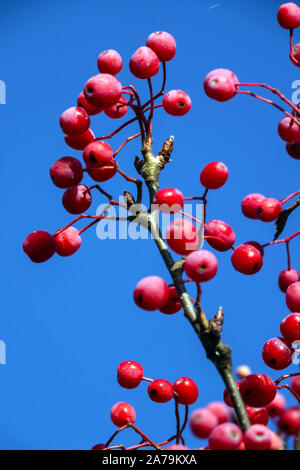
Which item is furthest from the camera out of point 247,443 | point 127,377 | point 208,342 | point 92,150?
point 127,377

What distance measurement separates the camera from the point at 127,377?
2152 millimetres

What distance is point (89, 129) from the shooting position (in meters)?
2.24

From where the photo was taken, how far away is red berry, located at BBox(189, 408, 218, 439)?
1.61 metres

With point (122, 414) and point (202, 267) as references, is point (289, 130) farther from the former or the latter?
point (122, 414)

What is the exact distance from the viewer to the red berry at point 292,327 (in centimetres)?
188

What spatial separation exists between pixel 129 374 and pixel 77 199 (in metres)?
0.68

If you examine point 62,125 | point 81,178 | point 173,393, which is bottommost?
point 173,393

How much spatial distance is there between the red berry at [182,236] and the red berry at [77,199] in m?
0.47

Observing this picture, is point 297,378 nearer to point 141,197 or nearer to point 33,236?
point 141,197

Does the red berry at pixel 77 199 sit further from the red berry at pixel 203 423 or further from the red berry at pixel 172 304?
the red berry at pixel 203 423

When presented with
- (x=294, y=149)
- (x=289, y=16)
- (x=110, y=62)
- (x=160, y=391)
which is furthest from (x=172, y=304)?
(x=289, y=16)
